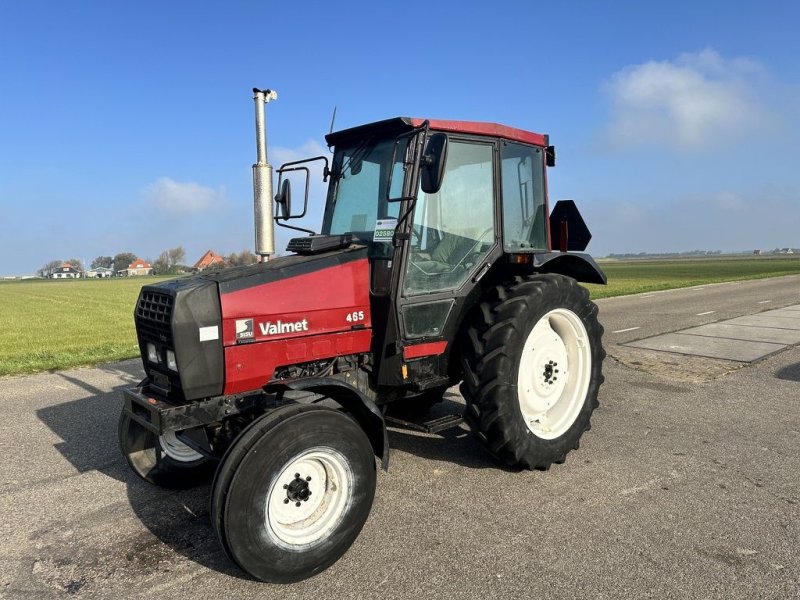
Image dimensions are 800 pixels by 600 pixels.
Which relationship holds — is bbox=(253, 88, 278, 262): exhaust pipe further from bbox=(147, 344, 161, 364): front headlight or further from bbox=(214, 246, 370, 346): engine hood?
bbox=(147, 344, 161, 364): front headlight

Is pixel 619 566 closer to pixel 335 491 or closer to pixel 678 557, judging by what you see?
pixel 678 557

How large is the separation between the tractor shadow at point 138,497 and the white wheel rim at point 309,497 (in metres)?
0.32

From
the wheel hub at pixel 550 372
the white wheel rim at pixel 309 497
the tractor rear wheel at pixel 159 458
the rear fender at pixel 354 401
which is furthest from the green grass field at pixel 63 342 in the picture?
the wheel hub at pixel 550 372

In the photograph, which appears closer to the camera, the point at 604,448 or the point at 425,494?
the point at 425,494

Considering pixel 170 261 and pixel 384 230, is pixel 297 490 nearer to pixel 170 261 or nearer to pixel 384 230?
pixel 384 230

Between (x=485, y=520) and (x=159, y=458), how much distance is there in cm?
217

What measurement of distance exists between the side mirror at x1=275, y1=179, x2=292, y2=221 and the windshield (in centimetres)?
29

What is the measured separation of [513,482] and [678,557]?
117 cm

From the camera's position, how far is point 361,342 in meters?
3.61

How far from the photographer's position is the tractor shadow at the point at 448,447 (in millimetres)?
4234

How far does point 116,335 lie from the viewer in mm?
13297

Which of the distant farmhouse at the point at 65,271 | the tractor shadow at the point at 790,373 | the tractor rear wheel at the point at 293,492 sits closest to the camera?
the tractor rear wheel at the point at 293,492

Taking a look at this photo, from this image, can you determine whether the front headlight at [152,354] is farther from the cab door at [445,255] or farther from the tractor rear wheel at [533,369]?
the tractor rear wheel at [533,369]

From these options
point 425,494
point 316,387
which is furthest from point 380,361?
point 425,494
